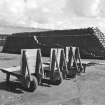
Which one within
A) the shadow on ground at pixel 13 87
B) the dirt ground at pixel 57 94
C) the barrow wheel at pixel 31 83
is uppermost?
the barrow wheel at pixel 31 83

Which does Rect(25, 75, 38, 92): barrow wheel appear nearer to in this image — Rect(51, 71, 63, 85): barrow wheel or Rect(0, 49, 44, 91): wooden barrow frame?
Rect(0, 49, 44, 91): wooden barrow frame

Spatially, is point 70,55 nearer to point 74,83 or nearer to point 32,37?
point 74,83

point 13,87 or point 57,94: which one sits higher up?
point 13,87

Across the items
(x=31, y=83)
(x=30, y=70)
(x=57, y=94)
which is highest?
(x=30, y=70)

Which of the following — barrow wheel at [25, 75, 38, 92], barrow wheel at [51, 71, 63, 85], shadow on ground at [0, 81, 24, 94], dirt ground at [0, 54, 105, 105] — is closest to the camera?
dirt ground at [0, 54, 105, 105]

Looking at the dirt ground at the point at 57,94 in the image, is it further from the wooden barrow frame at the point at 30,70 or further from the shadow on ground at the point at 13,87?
the wooden barrow frame at the point at 30,70

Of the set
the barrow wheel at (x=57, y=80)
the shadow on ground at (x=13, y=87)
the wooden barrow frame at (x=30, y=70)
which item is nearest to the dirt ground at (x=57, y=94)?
the shadow on ground at (x=13, y=87)

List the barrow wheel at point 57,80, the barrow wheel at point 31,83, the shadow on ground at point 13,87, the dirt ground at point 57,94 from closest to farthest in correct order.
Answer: the dirt ground at point 57,94 → the barrow wheel at point 31,83 → the shadow on ground at point 13,87 → the barrow wheel at point 57,80

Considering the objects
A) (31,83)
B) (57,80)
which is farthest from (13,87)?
(57,80)

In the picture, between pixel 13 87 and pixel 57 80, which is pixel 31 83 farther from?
pixel 57 80

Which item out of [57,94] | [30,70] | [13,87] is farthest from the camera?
[13,87]

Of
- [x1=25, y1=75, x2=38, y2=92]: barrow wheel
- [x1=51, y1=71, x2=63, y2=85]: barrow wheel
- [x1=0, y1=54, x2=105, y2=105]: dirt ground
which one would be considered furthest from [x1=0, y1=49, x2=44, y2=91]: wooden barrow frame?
[x1=51, y1=71, x2=63, y2=85]: barrow wheel

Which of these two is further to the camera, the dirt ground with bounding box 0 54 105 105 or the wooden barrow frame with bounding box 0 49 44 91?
the wooden barrow frame with bounding box 0 49 44 91

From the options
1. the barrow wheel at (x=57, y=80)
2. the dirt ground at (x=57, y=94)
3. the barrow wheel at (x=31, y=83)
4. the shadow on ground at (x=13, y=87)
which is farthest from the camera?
the barrow wheel at (x=57, y=80)
